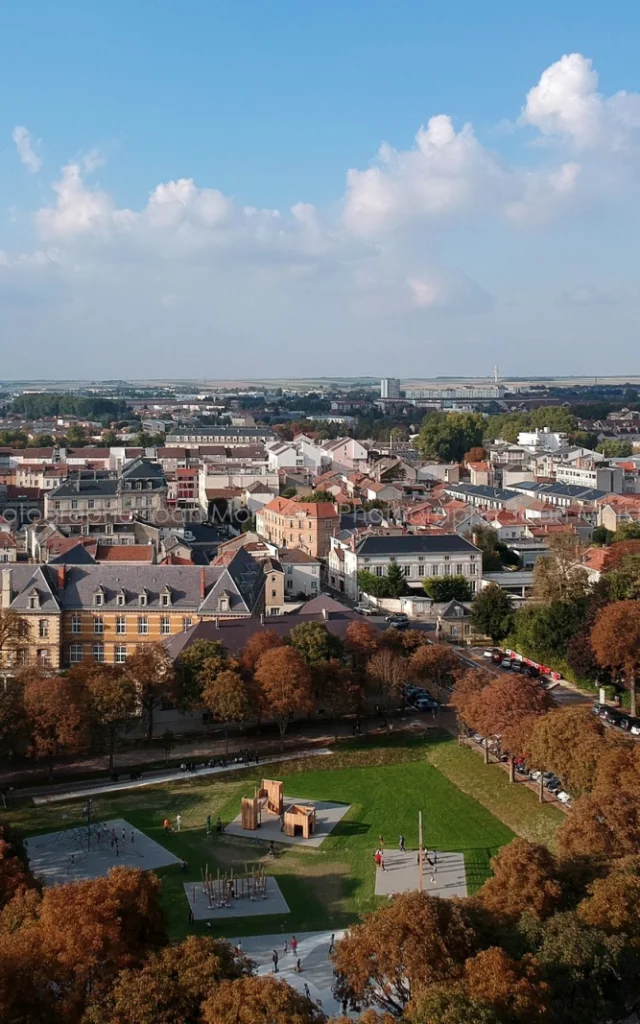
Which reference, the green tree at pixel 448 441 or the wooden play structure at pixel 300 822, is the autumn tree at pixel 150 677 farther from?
the green tree at pixel 448 441

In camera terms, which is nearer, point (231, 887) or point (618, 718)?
point (231, 887)

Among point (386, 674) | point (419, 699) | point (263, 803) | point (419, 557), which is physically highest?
point (419, 557)

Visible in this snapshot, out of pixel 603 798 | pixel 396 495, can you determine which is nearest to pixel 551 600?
pixel 603 798

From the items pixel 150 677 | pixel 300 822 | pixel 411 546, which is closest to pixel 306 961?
pixel 300 822

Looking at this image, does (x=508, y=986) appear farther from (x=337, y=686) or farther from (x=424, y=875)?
(x=337, y=686)

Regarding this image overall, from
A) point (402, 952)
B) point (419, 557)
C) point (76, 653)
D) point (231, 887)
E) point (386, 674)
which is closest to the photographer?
point (402, 952)

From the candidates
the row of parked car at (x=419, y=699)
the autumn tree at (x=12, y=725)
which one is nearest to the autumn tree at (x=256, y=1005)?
the autumn tree at (x=12, y=725)

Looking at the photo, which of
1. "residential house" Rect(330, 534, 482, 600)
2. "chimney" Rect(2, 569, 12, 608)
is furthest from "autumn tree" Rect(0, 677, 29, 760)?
"residential house" Rect(330, 534, 482, 600)
